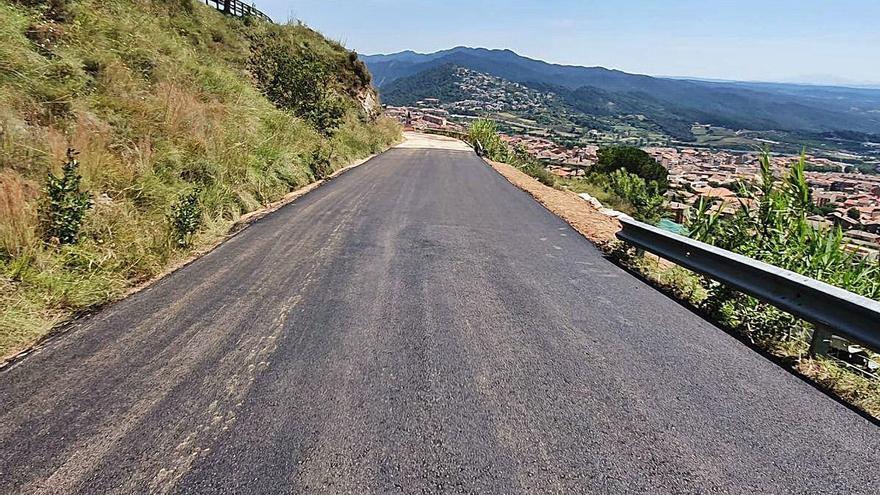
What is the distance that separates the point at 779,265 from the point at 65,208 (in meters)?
7.29

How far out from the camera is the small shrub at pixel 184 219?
6277mm

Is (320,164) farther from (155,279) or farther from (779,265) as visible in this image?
(779,265)

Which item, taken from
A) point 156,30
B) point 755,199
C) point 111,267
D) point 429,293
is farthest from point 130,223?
point 156,30

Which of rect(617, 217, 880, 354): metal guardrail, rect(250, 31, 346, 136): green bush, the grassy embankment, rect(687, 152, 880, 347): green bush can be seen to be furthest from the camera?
rect(250, 31, 346, 136): green bush

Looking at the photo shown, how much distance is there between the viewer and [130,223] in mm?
5789

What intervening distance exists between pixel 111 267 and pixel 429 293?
3.15 m

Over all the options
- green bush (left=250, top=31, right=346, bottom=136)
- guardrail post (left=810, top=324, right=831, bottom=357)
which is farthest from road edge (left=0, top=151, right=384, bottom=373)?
green bush (left=250, top=31, right=346, bottom=136)

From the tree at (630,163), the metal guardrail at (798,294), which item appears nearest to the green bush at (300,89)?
the metal guardrail at (798,294)

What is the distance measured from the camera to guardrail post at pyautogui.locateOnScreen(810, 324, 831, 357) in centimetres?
383

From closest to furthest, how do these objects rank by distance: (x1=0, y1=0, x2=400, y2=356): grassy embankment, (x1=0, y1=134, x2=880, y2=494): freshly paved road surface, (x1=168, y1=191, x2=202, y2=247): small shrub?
(x1=0, y1=134, x2=880, y2=494): freshly paved road surface
(x1=0, y1=0, x2=400, y2=356): grassy embankment
(x1=168, y1=191, x2=202, y2=247): small shrub

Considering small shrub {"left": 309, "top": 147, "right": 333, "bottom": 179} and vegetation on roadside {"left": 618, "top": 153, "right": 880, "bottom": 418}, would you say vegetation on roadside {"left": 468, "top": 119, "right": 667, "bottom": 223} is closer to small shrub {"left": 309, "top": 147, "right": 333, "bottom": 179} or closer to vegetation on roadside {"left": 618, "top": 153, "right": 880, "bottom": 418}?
vegetation on roadside {"left": 618, "top": 153, "right": 880, "bottom": 418}

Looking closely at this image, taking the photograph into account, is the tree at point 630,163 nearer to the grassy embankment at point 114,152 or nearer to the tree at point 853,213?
the tree at point 853,213

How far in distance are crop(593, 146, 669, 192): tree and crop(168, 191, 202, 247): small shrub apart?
1232 inches

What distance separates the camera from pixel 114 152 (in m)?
7.21
